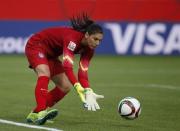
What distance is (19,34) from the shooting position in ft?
91.2

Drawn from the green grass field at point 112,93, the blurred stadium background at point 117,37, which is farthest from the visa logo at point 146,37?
the green grass field at point 112,93

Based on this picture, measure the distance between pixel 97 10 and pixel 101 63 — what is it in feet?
10.4

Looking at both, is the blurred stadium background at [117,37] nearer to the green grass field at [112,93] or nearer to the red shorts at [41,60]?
the green grass field at [112,93]

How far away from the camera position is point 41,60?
39.1ft

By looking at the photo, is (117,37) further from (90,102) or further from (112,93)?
(90,102)

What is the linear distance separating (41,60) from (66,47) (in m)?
0.70

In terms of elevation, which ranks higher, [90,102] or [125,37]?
[90,102]

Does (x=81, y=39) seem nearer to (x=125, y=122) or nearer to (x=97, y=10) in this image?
(x=125, y=122)

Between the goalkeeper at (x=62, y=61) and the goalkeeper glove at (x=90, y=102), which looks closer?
the goalkeeper glove at (x=90, y=102)

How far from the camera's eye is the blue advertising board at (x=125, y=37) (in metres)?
27.8

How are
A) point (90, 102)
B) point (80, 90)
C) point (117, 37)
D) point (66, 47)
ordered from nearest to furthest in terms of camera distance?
point (90, 102) < point (80, 90) < point (66, 47) < point (117, 37)

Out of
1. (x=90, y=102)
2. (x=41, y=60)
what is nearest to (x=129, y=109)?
(x=90, y=102)

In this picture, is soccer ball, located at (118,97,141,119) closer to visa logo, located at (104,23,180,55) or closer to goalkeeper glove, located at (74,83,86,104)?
goalkeeper glove, located at (74,83,86,104)

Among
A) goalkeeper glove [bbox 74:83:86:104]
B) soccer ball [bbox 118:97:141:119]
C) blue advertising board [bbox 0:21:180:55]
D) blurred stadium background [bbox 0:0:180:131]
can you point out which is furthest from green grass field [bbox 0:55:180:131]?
goalkeeper glove [bbox 74:83:86:104]
